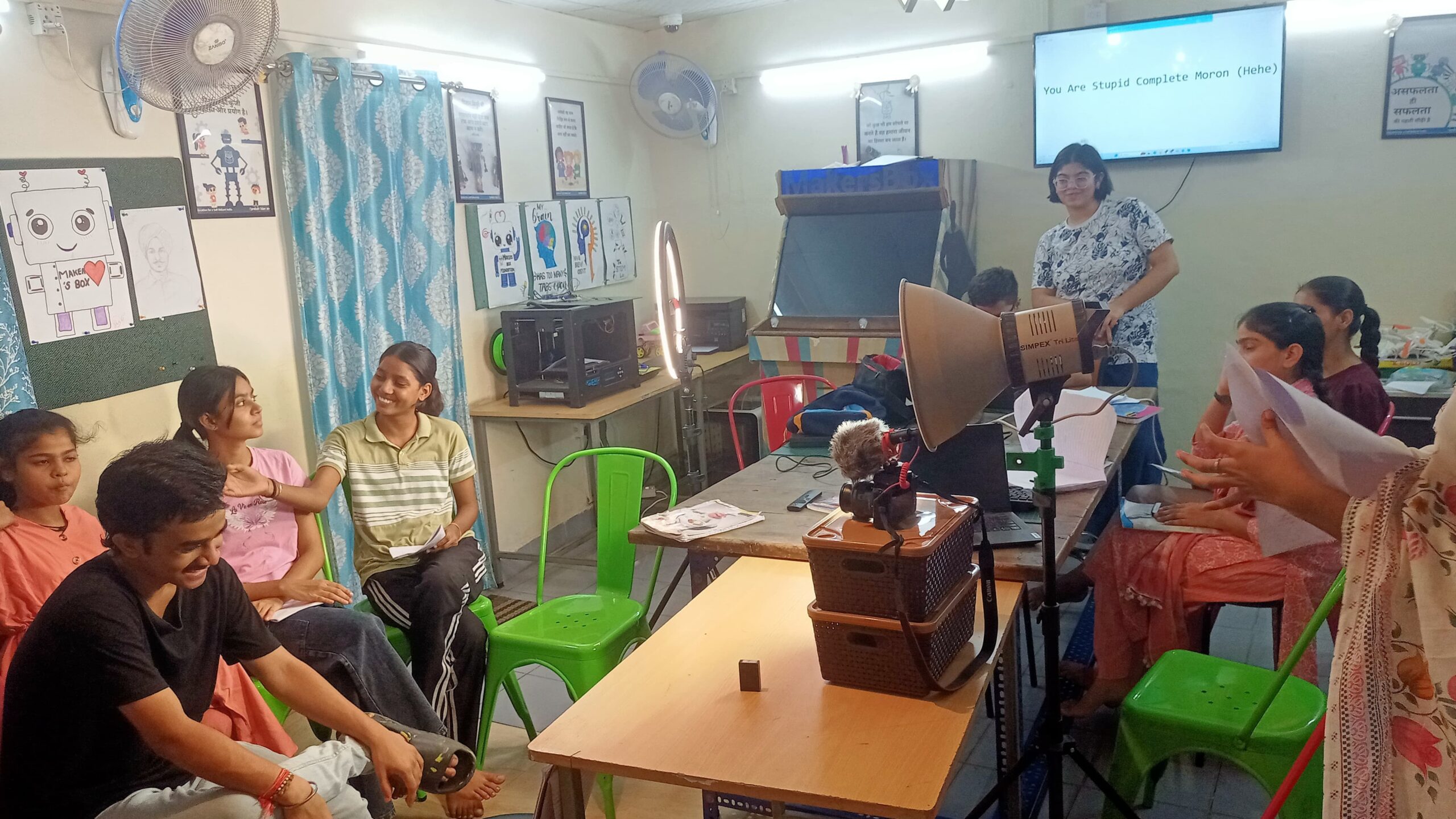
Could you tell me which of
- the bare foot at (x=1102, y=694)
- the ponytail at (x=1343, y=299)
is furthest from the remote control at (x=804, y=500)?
the ponytail at (x=1343, y=299)

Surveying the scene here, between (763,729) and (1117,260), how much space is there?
2878mm

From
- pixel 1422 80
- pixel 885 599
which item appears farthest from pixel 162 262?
pixel 1422 80

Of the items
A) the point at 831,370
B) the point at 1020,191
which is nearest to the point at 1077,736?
the point at 831,370

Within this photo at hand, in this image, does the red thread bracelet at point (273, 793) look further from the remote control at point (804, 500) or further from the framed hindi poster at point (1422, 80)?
the framed hindi poster at point (1422, 80)

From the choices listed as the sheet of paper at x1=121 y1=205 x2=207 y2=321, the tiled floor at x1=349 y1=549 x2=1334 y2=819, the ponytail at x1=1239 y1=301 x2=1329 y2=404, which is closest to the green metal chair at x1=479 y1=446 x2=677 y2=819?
the tiled floor at x1=349 y1=549 x2=1334 y2=819

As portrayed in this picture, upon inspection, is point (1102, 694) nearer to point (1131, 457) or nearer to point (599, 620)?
point (1131, 457)

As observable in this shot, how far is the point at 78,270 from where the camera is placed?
2.73 m

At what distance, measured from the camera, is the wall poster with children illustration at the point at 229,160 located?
3059 mm

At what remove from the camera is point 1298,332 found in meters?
2.40

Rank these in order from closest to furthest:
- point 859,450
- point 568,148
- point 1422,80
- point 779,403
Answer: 1. point 859,450
2. point 779,403
3. point 1422,80
4. point 568,148

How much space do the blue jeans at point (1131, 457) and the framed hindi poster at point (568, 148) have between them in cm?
253

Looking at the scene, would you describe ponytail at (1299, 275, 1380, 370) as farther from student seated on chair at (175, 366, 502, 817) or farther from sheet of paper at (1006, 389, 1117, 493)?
student seated on chair at (175, 366, 502, 817)

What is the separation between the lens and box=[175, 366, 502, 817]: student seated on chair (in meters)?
2.41

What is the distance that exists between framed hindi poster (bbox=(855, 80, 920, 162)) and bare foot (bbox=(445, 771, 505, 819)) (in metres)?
3.40
